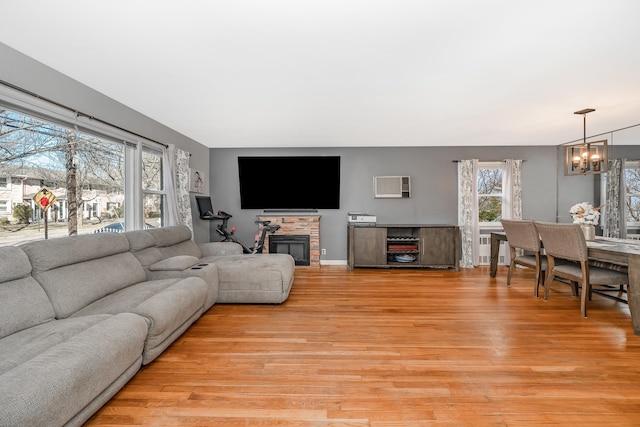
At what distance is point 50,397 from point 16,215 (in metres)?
1.94

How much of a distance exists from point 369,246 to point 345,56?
11.3 ft

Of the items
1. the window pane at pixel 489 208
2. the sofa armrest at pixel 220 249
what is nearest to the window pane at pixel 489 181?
the window pane at pixel 489 208

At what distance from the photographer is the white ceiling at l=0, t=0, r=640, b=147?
1.68 meters

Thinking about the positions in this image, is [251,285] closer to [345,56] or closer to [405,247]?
[345,56]

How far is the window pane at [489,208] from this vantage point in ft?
17.9

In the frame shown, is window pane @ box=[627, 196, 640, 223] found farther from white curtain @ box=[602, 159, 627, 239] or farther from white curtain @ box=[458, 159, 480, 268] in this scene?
white curtain @ box=[458, 159, 480, 268]

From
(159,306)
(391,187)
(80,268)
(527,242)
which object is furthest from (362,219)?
(80,268)

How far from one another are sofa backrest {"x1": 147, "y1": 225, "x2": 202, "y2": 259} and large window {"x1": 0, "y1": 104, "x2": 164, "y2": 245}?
1.47 ft

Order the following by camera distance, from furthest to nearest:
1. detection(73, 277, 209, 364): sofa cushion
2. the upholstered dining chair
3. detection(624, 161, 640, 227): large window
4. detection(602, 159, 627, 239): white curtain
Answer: detection(602, 159, 627, 239): white curtain, detection(624, 161, 640, 227): large window, the upholstered dining chair, detection(73, 277, 209, 364): sofa cushion

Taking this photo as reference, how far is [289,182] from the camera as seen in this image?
207 inches

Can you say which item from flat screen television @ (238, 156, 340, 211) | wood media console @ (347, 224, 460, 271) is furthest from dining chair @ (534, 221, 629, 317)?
flat screen television @ (238, 156, 340, 211)

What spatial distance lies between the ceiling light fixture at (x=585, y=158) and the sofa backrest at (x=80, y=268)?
201 inches

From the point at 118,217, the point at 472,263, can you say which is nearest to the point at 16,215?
the point at 118,217

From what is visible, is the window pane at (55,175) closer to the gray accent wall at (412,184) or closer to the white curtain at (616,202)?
the gray accent wall at (412,184)
